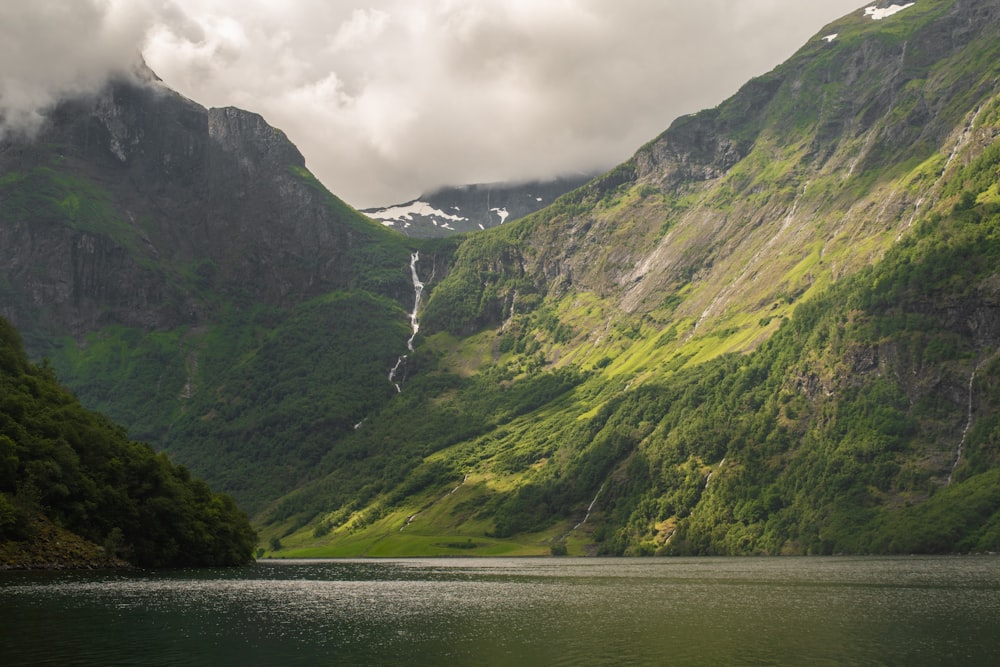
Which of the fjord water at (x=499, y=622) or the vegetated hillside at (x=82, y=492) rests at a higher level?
the vegetated hillside at (x=82, y=492)

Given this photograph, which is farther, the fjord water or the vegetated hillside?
the vegetated hillside

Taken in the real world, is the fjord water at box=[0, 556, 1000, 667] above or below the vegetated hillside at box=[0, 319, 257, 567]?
below

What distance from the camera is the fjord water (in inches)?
2574

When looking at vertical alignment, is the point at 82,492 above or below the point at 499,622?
above

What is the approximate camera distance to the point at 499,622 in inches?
3583

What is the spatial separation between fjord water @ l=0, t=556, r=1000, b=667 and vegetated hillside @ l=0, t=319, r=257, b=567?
8983 mm

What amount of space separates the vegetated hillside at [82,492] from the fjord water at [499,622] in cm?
898

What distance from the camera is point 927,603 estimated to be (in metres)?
99.4

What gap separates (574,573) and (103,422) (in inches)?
4210

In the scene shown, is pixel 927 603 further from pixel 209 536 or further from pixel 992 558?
pixel 209 536

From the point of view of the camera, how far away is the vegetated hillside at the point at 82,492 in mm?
127606

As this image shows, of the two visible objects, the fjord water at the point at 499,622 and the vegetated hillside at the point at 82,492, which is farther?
the vegetated hillside at the point at 82,492

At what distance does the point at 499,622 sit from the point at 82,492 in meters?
86.3

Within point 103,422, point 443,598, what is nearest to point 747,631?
point 443,598
